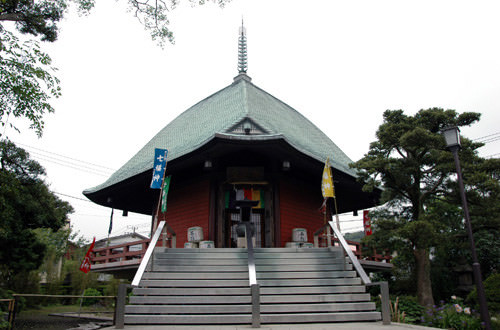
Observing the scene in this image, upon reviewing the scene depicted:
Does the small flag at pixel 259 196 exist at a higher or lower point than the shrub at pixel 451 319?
higher

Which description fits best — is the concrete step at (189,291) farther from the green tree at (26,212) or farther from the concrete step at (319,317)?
the green tree at (26,212)

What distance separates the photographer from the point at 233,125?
10.4m

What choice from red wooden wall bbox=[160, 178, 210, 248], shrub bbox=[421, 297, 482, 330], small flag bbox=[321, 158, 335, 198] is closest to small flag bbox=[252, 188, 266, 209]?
red wooden wall bbox=[160, 178, 210, 248]

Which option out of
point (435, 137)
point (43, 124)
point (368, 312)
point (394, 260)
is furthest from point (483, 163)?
point (43, 124)

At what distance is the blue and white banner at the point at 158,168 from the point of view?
9508 mm

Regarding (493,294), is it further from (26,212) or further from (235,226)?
(26,212)

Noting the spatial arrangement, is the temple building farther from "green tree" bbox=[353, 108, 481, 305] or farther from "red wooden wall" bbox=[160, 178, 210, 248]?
"green tree" bbox=[353, 108, 481, 305]

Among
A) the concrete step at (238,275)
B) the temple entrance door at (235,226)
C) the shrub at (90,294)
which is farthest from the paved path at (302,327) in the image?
the shrub at (90,294)

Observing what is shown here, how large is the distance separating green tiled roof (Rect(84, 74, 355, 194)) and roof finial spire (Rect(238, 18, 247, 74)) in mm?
601

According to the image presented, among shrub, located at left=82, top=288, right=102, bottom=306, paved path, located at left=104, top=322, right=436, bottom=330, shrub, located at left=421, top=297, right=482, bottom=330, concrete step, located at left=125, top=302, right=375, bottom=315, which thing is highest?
concrete step, located at left=125, top=302, right=375, bottom=315

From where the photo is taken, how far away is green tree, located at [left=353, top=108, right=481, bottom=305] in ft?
27.9

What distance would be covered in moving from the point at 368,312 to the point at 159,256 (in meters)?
4.40

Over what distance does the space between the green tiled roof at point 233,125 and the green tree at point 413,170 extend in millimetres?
2041

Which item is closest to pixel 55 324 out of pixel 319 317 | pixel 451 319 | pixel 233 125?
pixel 233 125
